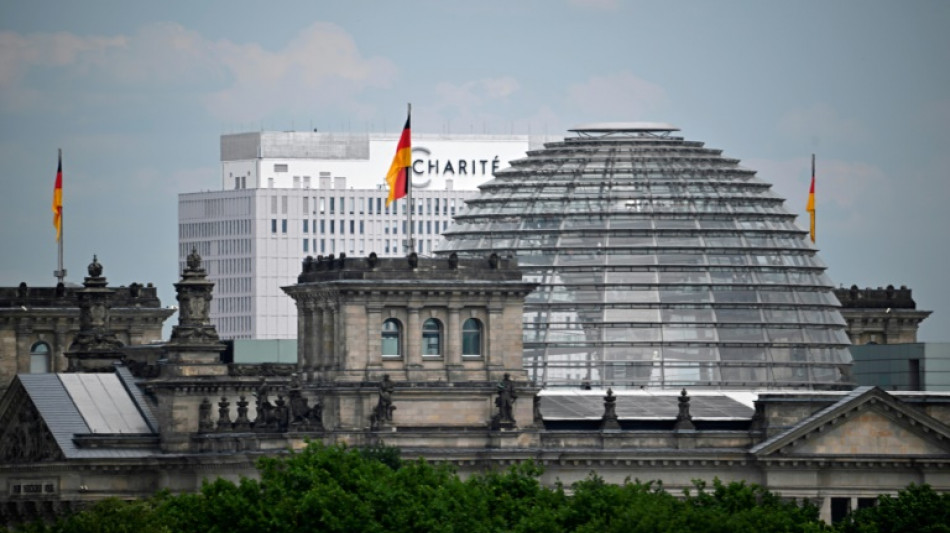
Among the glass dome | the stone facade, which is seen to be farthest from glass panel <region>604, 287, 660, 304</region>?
the stone facade

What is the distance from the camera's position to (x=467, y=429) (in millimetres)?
177875

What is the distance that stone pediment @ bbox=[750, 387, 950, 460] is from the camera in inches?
7023

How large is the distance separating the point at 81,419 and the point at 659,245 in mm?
27126

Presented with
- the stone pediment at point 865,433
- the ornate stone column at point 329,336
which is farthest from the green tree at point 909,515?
the ornate stone column at point 329,336

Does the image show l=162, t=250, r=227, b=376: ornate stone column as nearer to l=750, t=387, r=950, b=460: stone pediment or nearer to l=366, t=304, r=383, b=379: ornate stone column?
l=366, t=304, r=383, b=379: ornate stone column

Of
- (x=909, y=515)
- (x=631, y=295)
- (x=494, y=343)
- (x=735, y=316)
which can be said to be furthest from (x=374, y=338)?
(x=909, y=515)

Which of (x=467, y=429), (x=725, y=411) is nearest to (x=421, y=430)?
(x=467, y=429)

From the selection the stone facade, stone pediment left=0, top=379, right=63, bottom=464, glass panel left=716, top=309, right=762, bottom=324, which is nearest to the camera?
the stone facade

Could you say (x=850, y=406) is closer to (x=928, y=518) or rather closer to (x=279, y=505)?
(x=928, y=518)

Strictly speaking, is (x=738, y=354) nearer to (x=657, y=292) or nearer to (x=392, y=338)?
(x=657, y=292)

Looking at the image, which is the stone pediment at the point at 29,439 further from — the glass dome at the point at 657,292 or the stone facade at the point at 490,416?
the glass dome at the point at 657,292

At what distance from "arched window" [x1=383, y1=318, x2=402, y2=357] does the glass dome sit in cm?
1525

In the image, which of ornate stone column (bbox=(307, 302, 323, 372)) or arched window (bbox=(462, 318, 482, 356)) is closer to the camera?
arched window (bbox=(462, 318, 482, 356))

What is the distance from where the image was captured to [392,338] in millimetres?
179750
